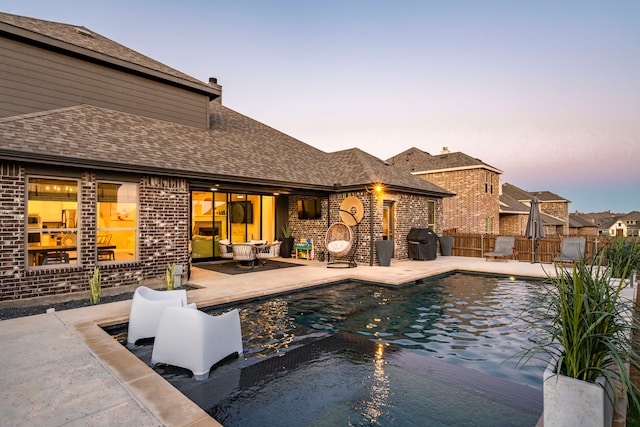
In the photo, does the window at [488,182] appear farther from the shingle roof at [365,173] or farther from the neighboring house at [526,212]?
the shingle roof at [365,173]

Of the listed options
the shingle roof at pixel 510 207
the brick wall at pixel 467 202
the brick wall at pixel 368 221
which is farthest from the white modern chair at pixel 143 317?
the shingle roof at pixel 510 207

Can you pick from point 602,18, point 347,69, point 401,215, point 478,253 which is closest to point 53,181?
point 401,215

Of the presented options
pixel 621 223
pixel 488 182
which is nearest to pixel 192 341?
pixel 488 182

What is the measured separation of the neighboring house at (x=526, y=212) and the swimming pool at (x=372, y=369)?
25197 millimetres

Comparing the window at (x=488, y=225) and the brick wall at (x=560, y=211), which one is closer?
the window at (x=488, y=225)

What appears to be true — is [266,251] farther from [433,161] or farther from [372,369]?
[433,161]

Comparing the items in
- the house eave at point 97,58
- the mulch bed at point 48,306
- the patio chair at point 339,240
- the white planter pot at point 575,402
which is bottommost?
the mulch bed at point 48,306

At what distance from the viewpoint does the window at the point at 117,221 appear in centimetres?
735

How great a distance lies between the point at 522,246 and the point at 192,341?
1312 cm

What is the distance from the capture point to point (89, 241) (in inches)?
277

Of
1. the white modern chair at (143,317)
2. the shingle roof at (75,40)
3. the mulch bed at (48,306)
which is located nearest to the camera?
the white modern chair at (143,317)

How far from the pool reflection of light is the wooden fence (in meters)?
10.8

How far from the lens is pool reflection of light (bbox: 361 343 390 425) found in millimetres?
2817

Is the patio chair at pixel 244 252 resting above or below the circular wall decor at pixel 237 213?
below
